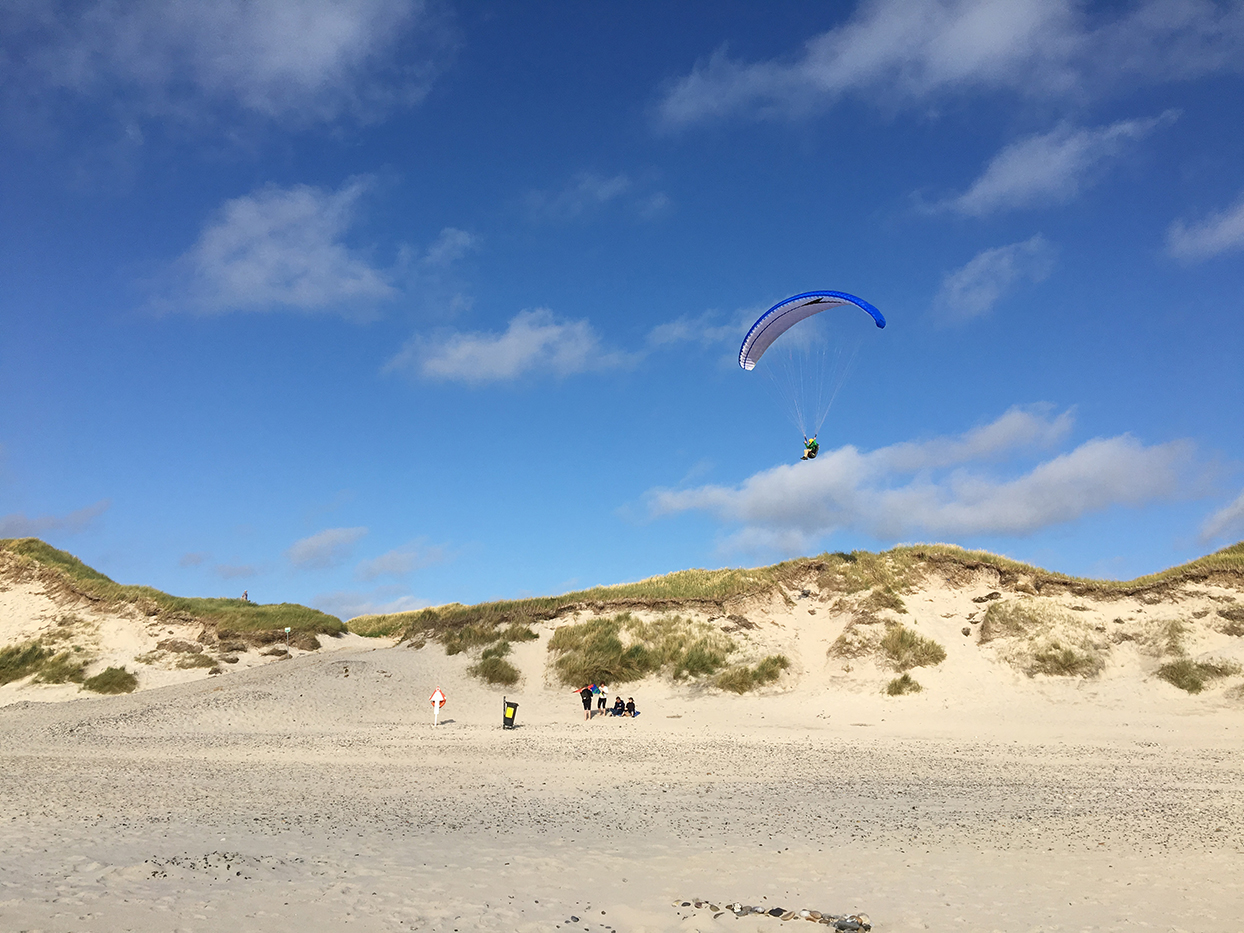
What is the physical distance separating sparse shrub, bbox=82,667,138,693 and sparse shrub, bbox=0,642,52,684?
311 cm

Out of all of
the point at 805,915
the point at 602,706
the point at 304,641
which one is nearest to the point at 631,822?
the point at 805,915

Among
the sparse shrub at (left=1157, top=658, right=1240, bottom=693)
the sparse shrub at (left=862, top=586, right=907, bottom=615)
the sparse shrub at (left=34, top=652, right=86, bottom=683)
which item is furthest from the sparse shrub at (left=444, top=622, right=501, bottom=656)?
the sparse shrub at (left=1157, top=658, right=1240, bottom=693)

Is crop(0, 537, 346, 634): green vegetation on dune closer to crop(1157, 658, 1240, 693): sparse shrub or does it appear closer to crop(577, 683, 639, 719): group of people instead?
crop(577, 683, 639, 719): group of people

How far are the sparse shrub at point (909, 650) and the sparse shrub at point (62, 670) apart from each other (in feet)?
108

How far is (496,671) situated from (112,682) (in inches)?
635

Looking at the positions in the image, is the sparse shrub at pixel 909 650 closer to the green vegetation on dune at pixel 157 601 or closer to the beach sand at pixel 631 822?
the beach sand at pixel 631 822

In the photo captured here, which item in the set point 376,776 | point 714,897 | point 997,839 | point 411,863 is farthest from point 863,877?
point 376,776

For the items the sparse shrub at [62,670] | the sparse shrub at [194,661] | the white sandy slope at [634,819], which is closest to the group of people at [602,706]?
the white sandy slope at [634,819]

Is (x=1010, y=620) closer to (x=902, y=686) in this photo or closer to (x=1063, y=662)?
(x=1063, y=662)

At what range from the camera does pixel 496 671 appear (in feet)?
98.8

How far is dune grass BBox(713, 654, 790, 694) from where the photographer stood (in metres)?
27.6

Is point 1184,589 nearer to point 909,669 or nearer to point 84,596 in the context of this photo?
point 909,669

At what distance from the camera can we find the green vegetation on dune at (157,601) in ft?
119

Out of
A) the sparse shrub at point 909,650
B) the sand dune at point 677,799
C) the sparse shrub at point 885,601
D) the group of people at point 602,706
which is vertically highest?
the sparse shrub at point 885,601
